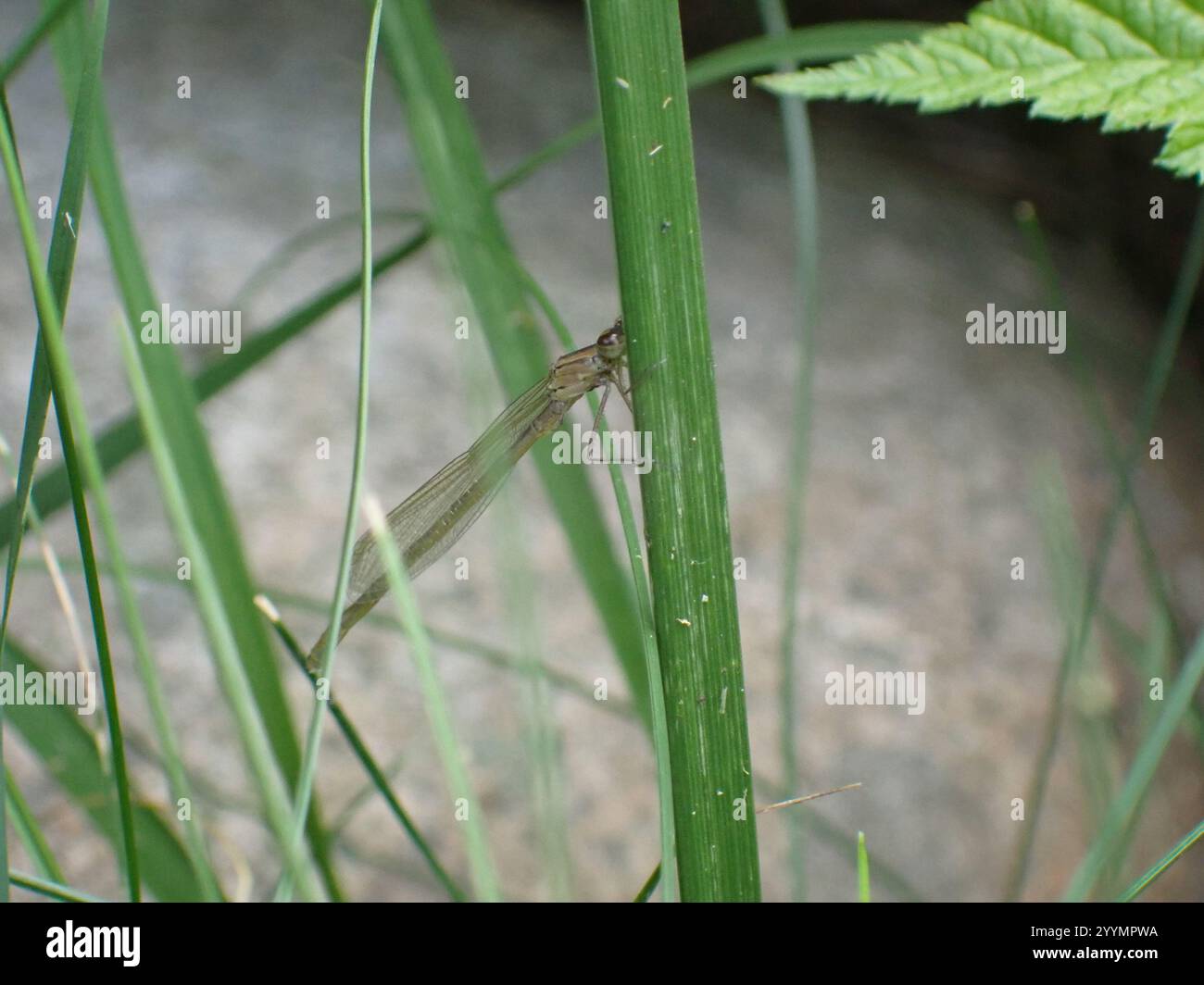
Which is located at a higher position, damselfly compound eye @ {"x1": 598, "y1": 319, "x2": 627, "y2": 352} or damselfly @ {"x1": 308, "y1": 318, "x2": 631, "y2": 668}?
damselfly compound eye @ {"x1": 598, "y1": 319, "x2": 627, "y2": 352}

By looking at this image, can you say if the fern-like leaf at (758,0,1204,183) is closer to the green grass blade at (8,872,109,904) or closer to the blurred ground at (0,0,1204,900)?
the green grass blade at (8,872,109,904)

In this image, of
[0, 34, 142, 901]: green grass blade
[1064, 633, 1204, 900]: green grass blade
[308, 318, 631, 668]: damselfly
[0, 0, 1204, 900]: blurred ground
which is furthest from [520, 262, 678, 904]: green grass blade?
[0, 0, 1204, 900]: blurred ground

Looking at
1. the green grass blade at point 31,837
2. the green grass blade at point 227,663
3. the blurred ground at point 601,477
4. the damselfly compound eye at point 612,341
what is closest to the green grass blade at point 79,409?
the green grass blade at point 227,663

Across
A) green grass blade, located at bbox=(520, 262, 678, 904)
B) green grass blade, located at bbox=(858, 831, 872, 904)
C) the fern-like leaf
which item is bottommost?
green grass blade, located at bbox=(858, 831, 872, 904)

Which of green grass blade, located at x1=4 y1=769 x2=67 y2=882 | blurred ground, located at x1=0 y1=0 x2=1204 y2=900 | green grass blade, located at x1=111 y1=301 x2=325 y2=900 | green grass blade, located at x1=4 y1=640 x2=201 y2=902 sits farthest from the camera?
blurred ground, located at x1=0 y1=0 x2=1204 y2=900

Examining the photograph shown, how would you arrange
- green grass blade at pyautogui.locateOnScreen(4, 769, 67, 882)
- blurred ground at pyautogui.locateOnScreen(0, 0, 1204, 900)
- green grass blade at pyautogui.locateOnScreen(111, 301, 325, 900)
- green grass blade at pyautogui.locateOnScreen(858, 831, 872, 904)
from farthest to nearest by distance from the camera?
blurred ground at pyautogui.locateOnScreen(0, 0, 1204, 900), green grass blade at pyautogui.locateOnScreen(4, 769, 67, 882), green grass blade at pyautogui.locateOnScreen(858, 831, 872, 904), green grass blade at pyautogui.locateOnScreen(111, 301, 325, 900)

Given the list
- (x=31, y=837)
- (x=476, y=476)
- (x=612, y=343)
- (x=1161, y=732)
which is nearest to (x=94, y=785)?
(x=31, y=837)
